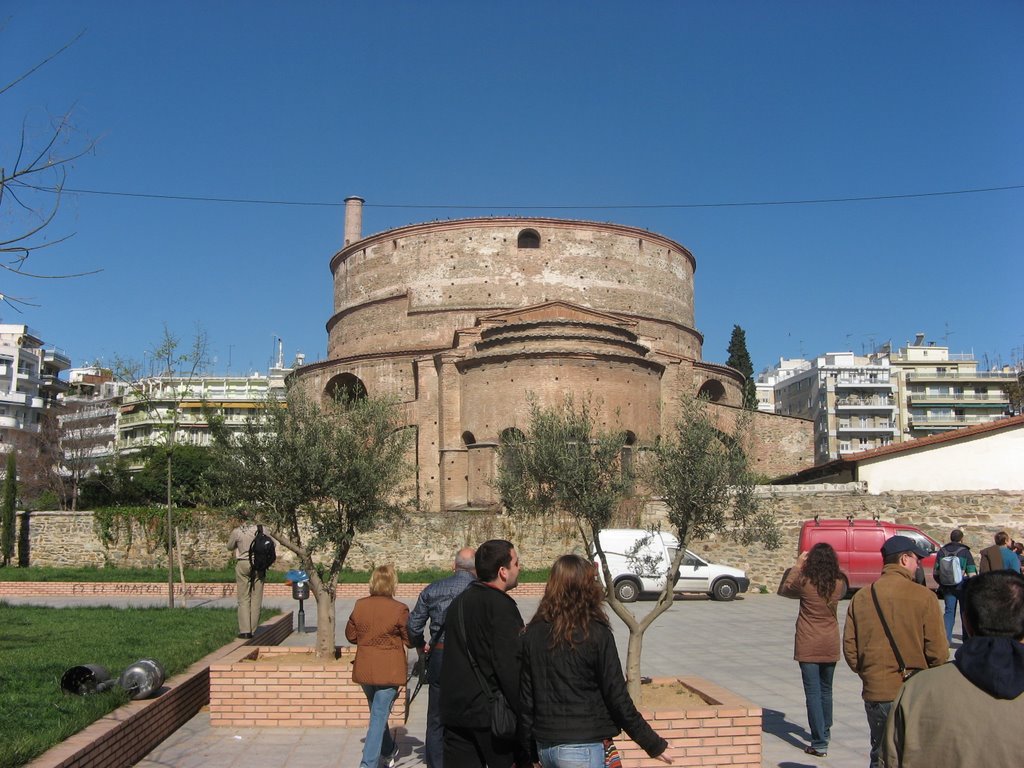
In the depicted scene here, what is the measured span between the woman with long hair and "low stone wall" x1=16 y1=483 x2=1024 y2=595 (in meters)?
16.0

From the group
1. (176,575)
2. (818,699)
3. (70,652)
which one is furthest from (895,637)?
(176,575)

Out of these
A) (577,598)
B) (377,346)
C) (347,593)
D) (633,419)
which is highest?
(377,346)

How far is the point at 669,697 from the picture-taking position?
24.3 ft

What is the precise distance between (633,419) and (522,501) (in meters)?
18.2

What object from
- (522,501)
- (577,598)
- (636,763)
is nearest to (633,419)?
(522,501)

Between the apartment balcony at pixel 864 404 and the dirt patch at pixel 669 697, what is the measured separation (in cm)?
6270

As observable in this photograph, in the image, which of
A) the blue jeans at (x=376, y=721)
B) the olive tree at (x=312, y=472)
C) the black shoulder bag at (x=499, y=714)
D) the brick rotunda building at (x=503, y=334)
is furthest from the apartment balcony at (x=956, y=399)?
the black shoulder bag at (x=499, y=714)

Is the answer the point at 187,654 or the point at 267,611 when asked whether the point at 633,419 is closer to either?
the point at 267,611

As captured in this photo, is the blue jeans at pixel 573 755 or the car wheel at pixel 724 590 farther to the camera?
the car wheel at pixel 724 590

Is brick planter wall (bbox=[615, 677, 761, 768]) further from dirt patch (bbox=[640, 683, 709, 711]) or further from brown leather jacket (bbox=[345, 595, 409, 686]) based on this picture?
brown leather jacket (bbox=[345, 595, 409, 686])

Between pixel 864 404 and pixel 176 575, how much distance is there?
2217 inches

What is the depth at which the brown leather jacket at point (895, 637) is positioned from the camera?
528cm

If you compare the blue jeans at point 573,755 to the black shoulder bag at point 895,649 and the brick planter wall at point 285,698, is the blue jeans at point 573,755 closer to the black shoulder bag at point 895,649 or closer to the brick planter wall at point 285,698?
the black shoulder bag at point 895,649

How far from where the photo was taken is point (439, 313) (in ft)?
116
